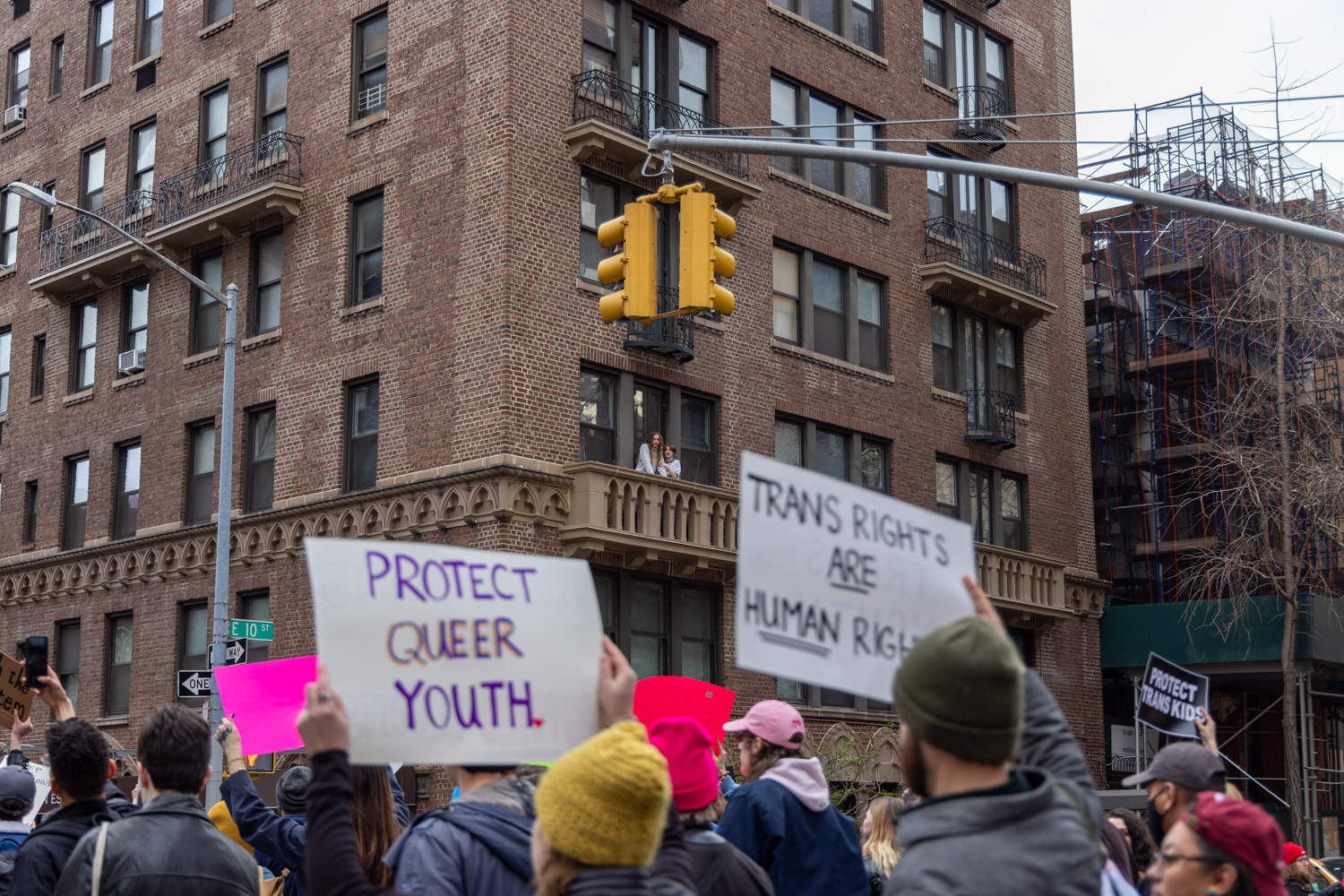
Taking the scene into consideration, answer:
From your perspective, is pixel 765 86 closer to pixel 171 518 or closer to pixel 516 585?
pixel 171 518

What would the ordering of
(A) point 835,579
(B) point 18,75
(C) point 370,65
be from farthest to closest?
(B) point 18,75, (C) point 370,65, (A) point 835,579

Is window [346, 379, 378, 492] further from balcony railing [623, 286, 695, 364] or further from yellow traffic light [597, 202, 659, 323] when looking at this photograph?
yellow traffic light [597, 202, 659, 323]

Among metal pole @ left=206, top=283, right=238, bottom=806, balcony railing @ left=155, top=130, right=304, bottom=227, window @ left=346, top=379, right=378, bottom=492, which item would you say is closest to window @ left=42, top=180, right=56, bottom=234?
balcony railing @ left=155, top=130, right=304, bottom=227

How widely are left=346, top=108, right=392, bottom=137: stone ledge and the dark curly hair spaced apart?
21.2 metres

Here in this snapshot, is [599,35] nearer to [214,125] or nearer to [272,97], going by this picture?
[272,97]

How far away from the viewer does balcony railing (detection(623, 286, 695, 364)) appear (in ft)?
79.6

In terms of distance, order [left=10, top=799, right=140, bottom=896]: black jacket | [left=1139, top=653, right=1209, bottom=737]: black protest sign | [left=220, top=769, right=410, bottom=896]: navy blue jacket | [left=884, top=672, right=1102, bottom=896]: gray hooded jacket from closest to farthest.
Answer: [left=884, top=672, right=1102, bottom=896]: gray hooded jacket < [left=10, top=799, right=140, bottom=896]: black jacket < [left=220, top=769, right=410, bottom=896]: navy blue jacket < [left=1139, top=653, right=1209, bottom=737]: black protest sign

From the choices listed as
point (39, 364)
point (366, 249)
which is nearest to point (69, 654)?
point (39, 364)

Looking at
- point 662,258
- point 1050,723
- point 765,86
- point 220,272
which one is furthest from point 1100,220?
point 1050,723

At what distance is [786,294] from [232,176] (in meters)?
10.4

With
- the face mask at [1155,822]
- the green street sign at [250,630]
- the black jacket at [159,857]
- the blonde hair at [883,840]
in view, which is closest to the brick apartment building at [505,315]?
Answer: the green street sign at [250,630]

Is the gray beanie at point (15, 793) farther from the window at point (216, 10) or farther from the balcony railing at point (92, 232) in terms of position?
the window at point (216, 10)

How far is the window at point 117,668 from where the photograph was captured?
28.7m

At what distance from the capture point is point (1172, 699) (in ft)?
27.8
